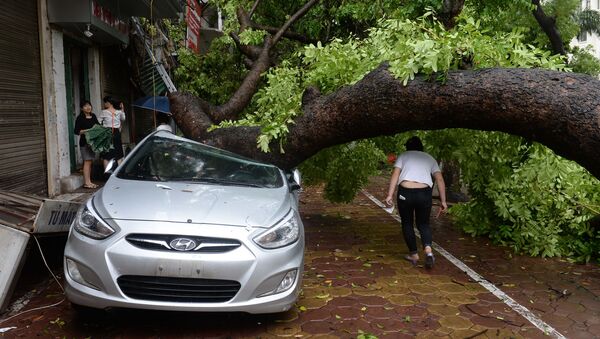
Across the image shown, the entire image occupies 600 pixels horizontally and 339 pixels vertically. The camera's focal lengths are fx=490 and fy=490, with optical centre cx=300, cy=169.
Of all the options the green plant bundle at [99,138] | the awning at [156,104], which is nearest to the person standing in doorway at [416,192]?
the green plant bundle at [99,138]

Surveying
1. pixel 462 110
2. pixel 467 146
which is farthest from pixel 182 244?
pixel 467 146

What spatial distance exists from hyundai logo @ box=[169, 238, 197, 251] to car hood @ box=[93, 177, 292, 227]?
0.52 ft

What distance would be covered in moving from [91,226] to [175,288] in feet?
2.75

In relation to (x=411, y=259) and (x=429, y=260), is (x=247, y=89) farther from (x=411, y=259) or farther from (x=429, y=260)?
(x=429, y=260)

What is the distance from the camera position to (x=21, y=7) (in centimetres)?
796

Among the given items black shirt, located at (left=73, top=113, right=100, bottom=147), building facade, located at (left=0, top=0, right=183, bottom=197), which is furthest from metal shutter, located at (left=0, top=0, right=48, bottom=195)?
black shirt, located at (left=73, top=113, right=100, bottom=147)

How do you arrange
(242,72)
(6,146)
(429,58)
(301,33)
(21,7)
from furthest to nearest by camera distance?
1. (242,72)
2. (301,33)
3. (21,7)
4. (6,146)
5. (429,58)

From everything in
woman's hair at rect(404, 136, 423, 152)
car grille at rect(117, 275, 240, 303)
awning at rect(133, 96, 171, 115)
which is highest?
awning at rect(133, 96, 171, 115)

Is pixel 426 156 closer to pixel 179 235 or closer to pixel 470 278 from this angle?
pixel 470 278

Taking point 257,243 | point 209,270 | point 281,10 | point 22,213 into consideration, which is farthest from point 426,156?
point 281,10

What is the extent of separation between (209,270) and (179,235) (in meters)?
0.33

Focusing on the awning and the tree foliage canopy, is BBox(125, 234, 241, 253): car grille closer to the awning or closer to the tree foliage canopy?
the tree foliage canopy

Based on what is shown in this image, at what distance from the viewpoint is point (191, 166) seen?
4891 mm

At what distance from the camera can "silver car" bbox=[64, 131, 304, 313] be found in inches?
137
